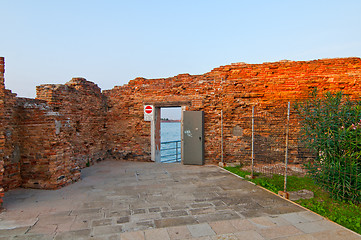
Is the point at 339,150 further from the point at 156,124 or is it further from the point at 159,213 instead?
the point at 156,124

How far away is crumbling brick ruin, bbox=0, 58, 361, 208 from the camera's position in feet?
18.9

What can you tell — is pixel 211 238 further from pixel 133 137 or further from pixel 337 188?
pixel 133 137

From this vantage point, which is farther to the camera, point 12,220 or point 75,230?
point 12,220

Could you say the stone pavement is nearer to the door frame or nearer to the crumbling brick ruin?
the crumbling brick ruin

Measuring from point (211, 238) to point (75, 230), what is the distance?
87.5 inches

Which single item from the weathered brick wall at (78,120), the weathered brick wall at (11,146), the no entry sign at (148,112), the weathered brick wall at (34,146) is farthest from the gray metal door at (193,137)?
the weathered brick wall at (11,146)

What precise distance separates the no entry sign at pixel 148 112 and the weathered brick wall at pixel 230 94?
23 centimetres

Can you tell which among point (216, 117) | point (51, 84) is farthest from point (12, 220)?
point (216, 117)

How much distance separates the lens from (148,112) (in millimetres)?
9492

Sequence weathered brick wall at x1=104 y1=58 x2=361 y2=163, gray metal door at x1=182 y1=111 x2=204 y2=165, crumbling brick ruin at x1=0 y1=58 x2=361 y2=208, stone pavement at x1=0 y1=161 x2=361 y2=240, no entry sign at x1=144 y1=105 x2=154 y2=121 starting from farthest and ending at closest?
1. no entry sign at x1=144 y1=105 x2=154 y2=121
2. gray metal door at x1=182 y1=111 x2=204 y2=165
3. weathered brick wall at x1=104 y1=58 x2=361 y2=163
4. crumbling brick ruin at x1=0 y1=58 x2=361 y2=208
5. stone pavement at x1=0 y1=161 x2=361 y2=240

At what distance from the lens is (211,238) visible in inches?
130

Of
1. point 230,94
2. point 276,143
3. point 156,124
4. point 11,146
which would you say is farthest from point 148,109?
point 276,143

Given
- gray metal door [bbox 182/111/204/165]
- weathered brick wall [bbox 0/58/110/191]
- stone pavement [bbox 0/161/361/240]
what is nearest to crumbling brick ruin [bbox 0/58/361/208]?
weathered brick wall [bbox 0/58/110/191]

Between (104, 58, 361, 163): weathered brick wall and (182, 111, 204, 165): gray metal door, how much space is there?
34 centimetres
